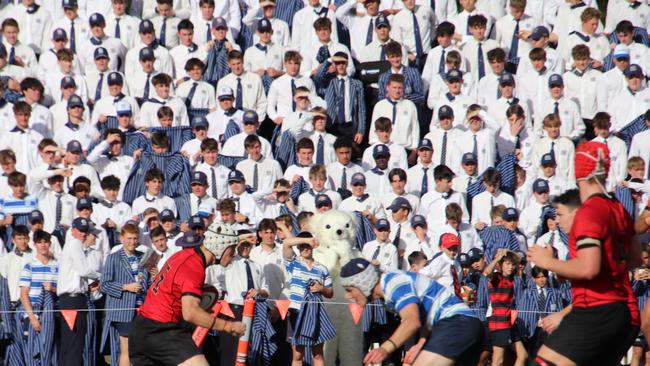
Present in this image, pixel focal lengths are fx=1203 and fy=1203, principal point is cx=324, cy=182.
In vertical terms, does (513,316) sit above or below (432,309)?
below

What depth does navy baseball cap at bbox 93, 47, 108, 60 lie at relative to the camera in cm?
1573

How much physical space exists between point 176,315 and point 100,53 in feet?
24.3

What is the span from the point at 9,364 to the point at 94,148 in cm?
335

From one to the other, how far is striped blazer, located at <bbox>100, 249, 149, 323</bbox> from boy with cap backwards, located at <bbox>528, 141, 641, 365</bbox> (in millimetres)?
5859

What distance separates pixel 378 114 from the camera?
50.9ft

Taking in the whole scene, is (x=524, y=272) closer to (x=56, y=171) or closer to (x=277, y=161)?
(x=277, y=161)

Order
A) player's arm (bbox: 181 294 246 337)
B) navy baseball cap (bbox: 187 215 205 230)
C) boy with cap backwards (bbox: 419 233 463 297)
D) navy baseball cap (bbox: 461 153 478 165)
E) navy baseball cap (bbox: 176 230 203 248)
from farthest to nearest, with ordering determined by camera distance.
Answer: navy baseball cap (bbox: 461 153 478 165)
boy with cap backwards (bbox: 419 233 463 297)
navy baseball cap (bbox: 187 215 205 230)
navy baseball cap (bbox: 176 230 203 248)
player's arm (bbox: 181 294 246 337)

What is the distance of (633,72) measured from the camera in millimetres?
15508

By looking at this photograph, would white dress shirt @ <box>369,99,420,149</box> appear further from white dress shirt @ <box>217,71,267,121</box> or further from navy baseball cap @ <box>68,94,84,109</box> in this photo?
navy baseball cap @ <box>68,94,84,109</box>

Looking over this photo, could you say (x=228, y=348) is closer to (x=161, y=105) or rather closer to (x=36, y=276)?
(x=36, y=276)

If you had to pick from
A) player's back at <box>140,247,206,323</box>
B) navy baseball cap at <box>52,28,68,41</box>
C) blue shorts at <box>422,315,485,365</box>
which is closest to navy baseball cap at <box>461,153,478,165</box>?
navy baseball cap at <box>52,28,68,41</box>

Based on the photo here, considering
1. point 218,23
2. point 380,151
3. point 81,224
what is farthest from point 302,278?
point 218,23

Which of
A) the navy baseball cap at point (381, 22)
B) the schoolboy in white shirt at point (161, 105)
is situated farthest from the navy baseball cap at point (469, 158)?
the schoolboy in white shirt at point (161, 105)

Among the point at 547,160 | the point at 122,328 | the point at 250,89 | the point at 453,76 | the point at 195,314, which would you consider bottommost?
the point at 122,328
